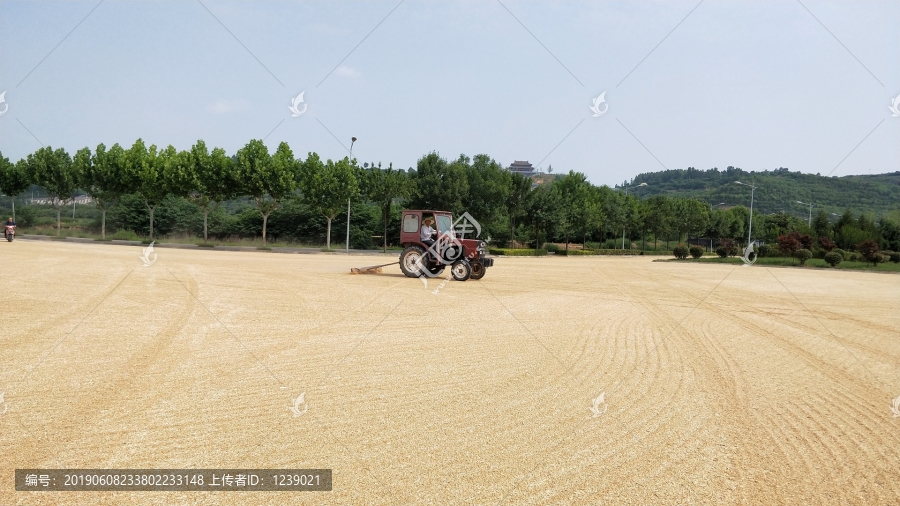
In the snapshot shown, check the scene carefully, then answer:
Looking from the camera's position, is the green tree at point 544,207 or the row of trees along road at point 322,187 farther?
the green tree at point 544,207

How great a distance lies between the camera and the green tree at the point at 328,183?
4531 centimetres

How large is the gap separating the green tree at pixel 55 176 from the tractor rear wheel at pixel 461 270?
41976mm

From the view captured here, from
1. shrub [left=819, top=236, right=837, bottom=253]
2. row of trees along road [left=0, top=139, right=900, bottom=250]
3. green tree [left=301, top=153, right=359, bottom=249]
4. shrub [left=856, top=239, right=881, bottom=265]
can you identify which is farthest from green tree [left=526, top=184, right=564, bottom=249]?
shrub [left=856, top=239, right=881, bottom=265]

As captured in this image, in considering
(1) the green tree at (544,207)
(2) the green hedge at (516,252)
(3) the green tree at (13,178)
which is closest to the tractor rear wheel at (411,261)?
(2) the green hedge at (516,252)

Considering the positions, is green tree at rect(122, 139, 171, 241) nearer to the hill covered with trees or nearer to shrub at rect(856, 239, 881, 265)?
shrub at rect(856, 239, 881, 265)

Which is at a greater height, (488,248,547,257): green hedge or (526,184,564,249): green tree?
(526,184,564,249): green tree

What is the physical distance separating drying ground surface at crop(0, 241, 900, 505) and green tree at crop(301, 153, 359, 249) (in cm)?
3169

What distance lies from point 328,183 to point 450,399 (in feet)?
131

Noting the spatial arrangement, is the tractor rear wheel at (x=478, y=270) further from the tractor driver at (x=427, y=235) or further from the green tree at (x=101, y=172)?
the green tree at (x=101, y=172)

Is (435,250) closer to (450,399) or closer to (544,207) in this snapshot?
(450,399)

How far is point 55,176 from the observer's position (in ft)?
168

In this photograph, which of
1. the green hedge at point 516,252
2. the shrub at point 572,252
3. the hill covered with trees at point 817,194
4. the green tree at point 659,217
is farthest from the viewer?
the hill covered with trees at point 817,194

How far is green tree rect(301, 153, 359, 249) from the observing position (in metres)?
45.3

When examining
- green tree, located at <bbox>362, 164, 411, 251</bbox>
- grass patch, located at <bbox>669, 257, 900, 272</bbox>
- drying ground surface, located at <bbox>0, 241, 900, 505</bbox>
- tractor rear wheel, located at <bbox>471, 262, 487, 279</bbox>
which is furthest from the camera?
green tree, located at <bbox>362, 164, 411, 251</bbox>
